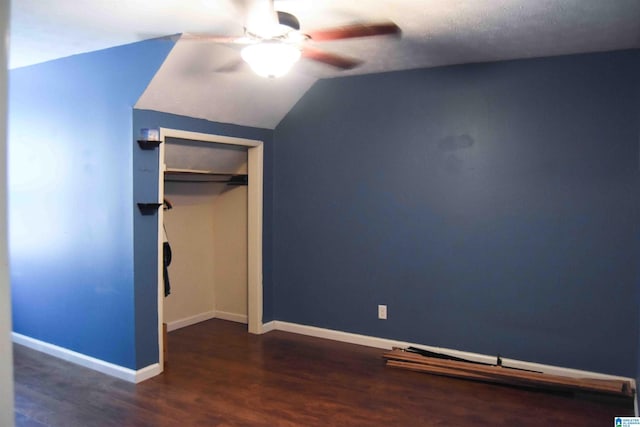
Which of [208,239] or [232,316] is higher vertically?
[208,239]

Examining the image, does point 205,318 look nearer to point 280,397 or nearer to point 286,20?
→ point 280,397

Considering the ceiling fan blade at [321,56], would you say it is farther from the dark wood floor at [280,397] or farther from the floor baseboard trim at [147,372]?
the floor baseboard trim at [147,372]

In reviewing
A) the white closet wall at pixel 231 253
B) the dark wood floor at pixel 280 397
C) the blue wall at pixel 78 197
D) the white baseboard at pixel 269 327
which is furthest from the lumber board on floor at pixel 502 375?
the blue wall at pixel 78 197

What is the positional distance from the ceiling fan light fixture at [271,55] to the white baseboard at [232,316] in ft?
10.5

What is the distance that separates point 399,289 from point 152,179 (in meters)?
2.17

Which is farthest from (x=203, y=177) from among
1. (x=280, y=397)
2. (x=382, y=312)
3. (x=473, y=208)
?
(x=473, y=208)

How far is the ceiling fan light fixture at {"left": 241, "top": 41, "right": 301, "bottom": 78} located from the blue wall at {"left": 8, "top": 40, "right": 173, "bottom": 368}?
1.00m

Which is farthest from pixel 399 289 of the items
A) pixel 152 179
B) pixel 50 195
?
pixel 50 195

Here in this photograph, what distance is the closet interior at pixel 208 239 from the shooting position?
4785 mm

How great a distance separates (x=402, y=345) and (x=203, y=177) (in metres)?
2.39

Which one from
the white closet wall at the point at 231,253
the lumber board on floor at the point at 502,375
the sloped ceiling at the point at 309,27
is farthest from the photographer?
the white closet wall at the point at 231,253

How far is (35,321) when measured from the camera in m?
4.24

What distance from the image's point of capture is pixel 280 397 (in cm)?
332

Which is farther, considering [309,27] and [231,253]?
[231,253]
